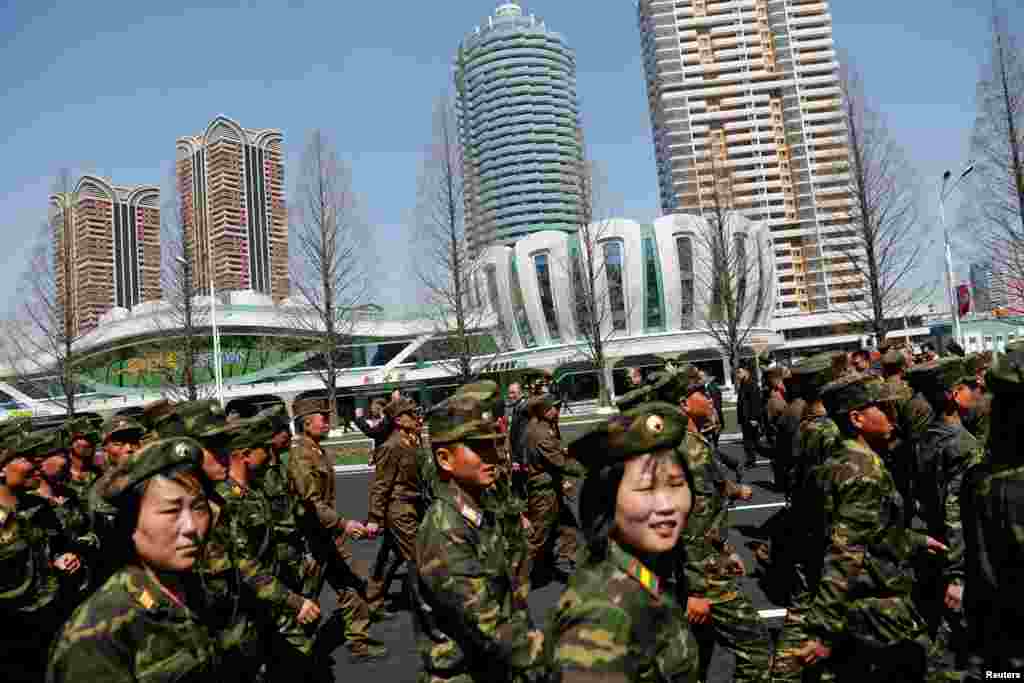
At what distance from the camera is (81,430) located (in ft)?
24.6

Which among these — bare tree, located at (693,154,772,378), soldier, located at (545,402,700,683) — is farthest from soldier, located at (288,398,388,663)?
bare tree, located at (693,154,772,378)

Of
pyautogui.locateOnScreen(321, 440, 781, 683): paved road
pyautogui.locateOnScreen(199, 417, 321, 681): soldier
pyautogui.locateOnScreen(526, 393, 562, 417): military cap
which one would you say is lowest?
pyautogui.locateOnScreen(321, 440, 781, 683): paved road

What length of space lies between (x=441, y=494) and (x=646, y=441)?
93 cm

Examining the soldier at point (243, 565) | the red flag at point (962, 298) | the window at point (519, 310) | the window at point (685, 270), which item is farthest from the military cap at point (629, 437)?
the window at point (519, 310)

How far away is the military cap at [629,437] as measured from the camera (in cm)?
200

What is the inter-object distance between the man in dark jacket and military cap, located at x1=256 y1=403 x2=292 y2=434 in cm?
822

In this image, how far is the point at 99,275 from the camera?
63.2 metres

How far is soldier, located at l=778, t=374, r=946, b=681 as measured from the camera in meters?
3.08

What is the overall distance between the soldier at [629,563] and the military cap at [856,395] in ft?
6.04

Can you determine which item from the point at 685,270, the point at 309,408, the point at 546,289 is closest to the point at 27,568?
the point at 309,408

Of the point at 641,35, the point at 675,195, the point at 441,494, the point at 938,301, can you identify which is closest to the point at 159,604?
the point at 441,494

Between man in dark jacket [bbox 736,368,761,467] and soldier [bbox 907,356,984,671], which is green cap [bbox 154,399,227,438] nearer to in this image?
soldier [bbox 907,356,984,671]

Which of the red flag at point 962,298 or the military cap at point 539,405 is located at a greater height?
the red flag at point 962,298

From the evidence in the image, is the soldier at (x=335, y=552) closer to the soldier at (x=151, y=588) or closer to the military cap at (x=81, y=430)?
the soldier at (x=151, y=588)
